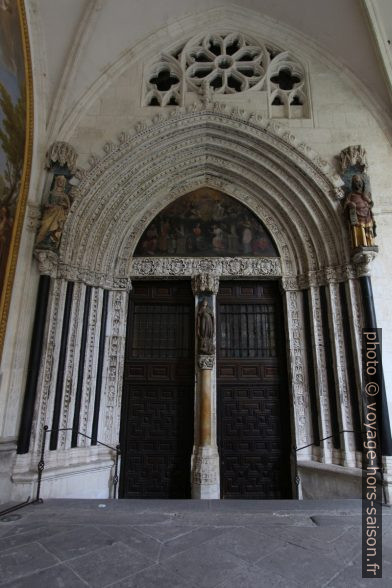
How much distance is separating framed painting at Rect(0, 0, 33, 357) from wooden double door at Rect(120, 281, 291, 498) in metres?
2.41

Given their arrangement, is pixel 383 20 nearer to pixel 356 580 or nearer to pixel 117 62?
pixel 117 62

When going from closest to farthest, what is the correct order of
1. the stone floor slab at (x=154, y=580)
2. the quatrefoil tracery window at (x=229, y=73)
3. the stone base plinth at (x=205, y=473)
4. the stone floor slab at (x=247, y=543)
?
the stone floor slab at (x=154, y=580) → the stone floor slab at (x=247, y=543) → the stone base plinth at (x=205, y=473) → the quatrefoil tracery window at (x=229, y=73)

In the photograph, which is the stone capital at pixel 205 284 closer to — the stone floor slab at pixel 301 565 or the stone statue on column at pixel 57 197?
the stone statue on column at pixel 57 197

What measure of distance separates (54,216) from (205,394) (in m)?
4.11

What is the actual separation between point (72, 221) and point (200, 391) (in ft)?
12.9

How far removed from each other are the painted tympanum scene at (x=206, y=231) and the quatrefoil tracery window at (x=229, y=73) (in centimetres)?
217

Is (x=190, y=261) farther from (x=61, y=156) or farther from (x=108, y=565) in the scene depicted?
(x=108, y=565)

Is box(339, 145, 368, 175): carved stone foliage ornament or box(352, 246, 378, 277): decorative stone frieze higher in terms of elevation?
box(339, 145, 368, 175): carved stone foliage ornament

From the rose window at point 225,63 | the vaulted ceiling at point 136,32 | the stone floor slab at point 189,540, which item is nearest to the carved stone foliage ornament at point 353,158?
the vaulted ceiling at point 136,32

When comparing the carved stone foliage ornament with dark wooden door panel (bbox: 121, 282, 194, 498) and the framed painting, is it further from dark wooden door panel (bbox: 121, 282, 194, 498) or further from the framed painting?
the framed painting

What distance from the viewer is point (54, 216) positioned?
228 inches

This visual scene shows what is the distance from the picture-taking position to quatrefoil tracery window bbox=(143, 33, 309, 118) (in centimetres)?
724

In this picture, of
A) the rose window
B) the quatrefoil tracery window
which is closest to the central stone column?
the quatrefoil tracery window

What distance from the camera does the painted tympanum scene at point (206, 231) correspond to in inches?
275
